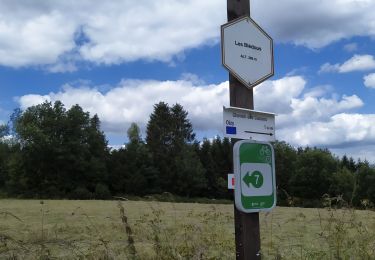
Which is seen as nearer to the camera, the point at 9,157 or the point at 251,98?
the point at 251,98

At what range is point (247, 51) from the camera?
4.76m

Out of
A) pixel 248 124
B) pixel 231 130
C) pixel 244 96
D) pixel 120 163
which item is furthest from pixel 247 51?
pixel 120 163

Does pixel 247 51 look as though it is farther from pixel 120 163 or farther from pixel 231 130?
pixel 120 163

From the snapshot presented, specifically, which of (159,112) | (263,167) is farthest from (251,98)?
(159,112)

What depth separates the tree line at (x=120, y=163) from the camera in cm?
8719

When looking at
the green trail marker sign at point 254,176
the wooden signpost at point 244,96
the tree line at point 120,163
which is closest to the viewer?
the green trail marker sign at point 254,176

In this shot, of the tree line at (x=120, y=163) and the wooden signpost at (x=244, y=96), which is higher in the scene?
the tree line at (x=120, y=163)

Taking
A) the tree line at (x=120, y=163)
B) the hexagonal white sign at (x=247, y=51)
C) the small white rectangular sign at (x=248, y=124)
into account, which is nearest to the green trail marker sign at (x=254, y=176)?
the small white rectangular sign at (x=248, y=124)

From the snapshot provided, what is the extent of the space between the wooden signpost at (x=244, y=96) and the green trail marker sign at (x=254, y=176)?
125 millimetres

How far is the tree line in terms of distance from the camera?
8719 centimetres

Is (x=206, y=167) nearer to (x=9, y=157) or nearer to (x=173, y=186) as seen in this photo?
(x=173, y=186)

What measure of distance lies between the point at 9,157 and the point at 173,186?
33401mm

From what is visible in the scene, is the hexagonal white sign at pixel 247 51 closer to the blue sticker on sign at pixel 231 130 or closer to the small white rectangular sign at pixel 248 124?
the small white rectangular sign at pixel 248 124

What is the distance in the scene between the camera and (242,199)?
14.5ft
